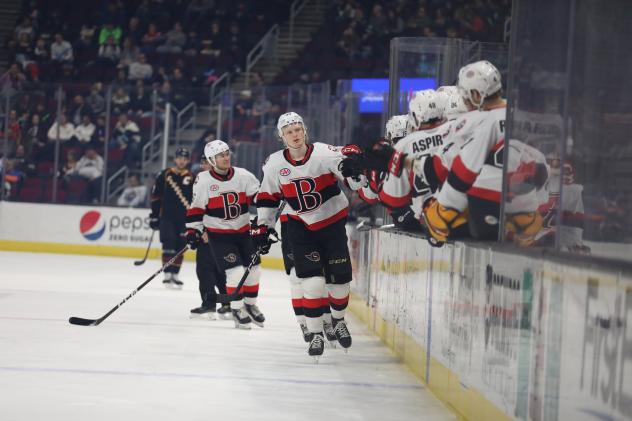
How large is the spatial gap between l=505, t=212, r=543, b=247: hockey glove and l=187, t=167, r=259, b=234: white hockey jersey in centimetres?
443

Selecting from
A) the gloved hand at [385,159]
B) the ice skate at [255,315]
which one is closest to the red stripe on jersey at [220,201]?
the ice skate at [255,315]

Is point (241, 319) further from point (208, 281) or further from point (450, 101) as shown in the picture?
point (450, 101)

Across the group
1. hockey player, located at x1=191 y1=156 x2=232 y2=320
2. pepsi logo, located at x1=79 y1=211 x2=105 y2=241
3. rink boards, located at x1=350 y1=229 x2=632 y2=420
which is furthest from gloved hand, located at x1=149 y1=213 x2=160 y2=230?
rink boards, located at x1=350 y1=229 x2=632 y2=420

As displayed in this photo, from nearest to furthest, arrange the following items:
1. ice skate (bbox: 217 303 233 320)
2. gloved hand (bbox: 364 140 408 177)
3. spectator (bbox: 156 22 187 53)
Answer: gloved hand (bbox: 364 140 408 177)
ice skate (bbox: 217 303 233 320)
spectator (bbox: 156 22 187 53)

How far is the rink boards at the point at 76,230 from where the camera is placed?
15117 mm

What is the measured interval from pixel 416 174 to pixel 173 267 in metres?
6.02

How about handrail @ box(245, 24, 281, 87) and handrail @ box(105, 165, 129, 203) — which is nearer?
handrail @ box(105, 165, 129, 203)

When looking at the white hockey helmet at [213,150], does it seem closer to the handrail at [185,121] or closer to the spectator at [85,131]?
the handrail at [185,121]

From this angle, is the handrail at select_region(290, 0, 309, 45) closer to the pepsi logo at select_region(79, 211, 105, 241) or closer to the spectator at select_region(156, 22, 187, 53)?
the spectator at select_region(156, 22, 187, 53)

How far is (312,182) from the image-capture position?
21.6 feet

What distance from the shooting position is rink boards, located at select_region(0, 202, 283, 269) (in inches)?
595

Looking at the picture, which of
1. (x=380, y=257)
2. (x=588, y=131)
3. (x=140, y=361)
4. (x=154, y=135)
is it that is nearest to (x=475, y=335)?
(x=588, y=131)

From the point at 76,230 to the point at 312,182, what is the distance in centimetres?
927

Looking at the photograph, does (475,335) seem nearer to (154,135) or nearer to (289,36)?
(154,135)
